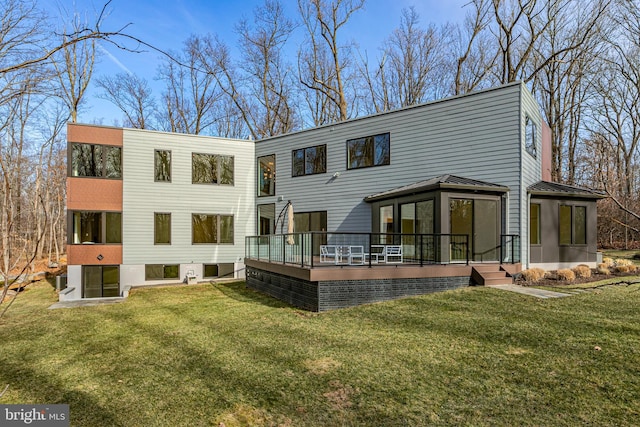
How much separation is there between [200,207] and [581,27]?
23297 millimetres

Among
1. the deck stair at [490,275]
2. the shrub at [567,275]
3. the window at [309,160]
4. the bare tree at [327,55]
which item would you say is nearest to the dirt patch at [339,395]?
the deck stair at [490,275]

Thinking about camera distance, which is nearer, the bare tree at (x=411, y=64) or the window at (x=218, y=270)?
the window at (x=218, y=270)

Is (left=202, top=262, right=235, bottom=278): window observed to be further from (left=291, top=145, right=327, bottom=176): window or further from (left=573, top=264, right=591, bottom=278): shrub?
(left=573, top=264, right=591, bottom=278): shrub

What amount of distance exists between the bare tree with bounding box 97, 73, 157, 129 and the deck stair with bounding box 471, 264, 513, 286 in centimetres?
2743

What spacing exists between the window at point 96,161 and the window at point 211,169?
2.87 m

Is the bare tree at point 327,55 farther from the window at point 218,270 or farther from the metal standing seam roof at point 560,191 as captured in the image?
the metal standing seam roof at point 560,191

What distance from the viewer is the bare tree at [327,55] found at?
2242cm

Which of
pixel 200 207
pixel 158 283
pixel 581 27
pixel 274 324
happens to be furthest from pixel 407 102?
pixel 274 324

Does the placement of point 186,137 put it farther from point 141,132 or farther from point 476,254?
point 476,254

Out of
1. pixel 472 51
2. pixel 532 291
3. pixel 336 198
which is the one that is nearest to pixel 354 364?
pixel 532 291

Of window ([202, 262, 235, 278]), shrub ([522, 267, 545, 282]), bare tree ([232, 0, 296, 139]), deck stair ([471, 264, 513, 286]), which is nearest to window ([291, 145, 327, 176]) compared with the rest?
window ([202, 262, 235, 278])

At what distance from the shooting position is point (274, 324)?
752cm

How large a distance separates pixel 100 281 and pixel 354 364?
1236 cm

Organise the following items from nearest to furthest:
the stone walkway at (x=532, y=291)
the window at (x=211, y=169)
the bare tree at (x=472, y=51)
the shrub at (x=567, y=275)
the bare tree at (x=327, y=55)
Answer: the stone walkway at (x=532, y=291) → the shrub at (x=567, y=275) → the window at (x=211, y=169) → the bare tree at (x=472, y=51) → the bare tree at (x=327, y=55)
